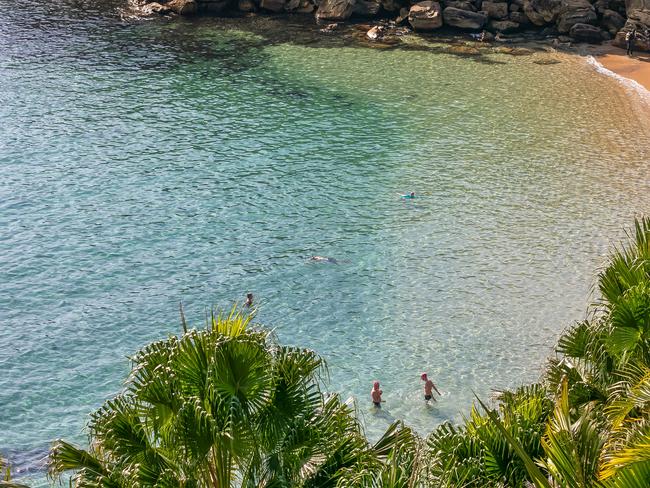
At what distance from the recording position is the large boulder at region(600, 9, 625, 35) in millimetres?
46844

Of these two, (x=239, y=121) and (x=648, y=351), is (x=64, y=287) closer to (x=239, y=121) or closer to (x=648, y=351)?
(x=239, y=121)

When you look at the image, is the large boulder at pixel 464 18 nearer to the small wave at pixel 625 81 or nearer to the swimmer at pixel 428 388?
the small wave at pixel 625 81

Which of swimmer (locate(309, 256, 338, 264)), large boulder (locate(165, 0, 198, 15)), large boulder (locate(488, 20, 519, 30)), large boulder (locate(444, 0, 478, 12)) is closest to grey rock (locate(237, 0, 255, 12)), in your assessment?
large boulder (locate(165, 0, 198, 15))

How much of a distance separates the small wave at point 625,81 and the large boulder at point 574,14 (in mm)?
3987

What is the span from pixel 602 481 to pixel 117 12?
48341 millimetres

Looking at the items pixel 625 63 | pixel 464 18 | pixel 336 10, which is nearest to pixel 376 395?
pixel 625 63

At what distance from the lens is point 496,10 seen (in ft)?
158

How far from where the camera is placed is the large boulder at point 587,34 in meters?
46.5

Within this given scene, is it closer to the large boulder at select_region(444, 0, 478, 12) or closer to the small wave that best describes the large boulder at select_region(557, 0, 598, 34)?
the small wave

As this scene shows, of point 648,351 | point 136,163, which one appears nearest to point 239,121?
point 136,163

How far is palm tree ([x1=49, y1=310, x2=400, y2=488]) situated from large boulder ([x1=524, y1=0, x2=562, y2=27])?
42.6 metres

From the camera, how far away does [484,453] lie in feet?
33.5

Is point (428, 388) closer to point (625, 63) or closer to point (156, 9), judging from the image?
point (625, 63)

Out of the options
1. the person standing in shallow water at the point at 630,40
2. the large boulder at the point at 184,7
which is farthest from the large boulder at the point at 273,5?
the person standing in shallow water at the point at 630,40
